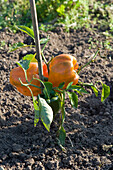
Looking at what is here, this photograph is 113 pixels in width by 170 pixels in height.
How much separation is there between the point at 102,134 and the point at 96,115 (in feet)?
0.78

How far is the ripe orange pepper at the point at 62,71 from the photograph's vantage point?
184cm

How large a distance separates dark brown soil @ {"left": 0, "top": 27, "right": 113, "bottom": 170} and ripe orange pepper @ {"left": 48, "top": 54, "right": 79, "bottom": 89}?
41cm

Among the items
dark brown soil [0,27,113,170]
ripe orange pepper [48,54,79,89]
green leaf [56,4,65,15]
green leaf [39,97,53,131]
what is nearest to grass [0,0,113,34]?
green leaf [56,4,65,15]

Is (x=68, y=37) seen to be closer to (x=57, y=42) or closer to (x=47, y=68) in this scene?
(x=57, y=42)

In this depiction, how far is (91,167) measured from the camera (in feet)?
5.72

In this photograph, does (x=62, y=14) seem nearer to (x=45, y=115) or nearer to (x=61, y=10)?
(x=61, y=10)

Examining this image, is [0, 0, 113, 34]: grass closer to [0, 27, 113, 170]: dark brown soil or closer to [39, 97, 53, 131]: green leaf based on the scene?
[0, 27, 113, 170]: dark brown soil

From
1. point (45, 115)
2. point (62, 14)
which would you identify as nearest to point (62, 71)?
point (45, 115)

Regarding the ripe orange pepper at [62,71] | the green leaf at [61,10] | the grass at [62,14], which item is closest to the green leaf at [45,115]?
the ripe orange pepper at [62,71]

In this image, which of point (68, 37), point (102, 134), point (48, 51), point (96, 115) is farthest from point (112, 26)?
point (102, 134)

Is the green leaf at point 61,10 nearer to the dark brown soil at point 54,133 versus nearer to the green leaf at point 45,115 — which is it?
the dark brown soil at point 54,133

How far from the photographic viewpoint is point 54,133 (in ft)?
6.50

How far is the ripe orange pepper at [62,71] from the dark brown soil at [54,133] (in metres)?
0.41

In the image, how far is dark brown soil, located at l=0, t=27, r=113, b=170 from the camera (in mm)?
1767
